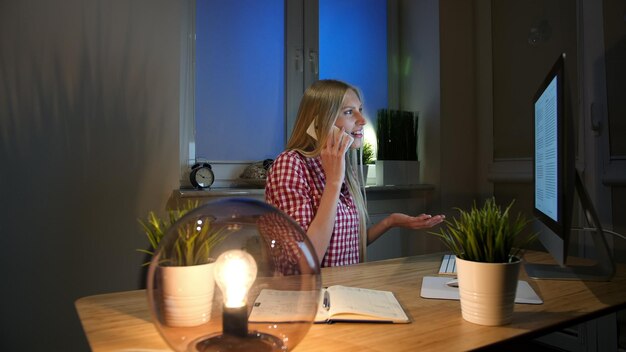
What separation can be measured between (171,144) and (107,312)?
1159 millimetres

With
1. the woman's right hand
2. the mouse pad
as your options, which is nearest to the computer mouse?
the mouse pad

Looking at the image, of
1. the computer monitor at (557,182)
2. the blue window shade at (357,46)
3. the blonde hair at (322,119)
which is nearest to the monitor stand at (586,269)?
the computer monitor at (557,182)

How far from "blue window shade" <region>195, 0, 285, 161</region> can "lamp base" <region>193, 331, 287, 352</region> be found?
5.75ft

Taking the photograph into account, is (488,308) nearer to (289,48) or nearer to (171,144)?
(171,144)

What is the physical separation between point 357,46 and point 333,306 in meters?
2.18

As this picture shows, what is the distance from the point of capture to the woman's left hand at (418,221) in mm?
1389

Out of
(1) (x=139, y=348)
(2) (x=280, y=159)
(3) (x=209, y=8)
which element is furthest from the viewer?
(3) (x=209, y=8)

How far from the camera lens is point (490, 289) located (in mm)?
762

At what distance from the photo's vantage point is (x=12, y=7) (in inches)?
65.7

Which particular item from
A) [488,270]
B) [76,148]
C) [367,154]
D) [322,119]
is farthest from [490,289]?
[367,154]

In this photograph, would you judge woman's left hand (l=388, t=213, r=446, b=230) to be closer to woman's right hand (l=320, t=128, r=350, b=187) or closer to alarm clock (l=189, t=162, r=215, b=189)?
woman's right hand (l=320, t=128, r=350, b=187)

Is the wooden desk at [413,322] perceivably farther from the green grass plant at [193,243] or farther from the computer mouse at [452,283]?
→ the green grass plant at [193,243]

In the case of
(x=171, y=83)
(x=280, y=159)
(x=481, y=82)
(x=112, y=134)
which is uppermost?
(x=481, y=82)

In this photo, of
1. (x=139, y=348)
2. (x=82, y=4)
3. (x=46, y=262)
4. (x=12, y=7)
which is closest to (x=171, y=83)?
(x=82, y=4)
